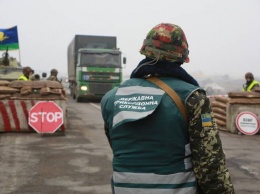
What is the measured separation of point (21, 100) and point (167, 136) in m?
9.15

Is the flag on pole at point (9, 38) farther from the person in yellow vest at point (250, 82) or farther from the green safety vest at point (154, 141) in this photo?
the green safety vest at point (154, 141)

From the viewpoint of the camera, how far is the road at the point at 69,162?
582cm

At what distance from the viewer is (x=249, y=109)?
37.3 ft

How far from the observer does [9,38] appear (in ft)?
65.6

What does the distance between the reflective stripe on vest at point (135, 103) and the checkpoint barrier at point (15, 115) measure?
336 inches

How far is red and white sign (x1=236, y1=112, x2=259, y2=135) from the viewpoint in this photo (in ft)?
37.1

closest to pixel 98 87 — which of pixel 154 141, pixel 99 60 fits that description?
pixel 99 60

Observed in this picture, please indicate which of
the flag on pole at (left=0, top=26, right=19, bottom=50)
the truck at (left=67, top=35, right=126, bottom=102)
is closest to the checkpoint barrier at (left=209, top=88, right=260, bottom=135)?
the truck at (left=67, top=35, right=126, bottom=102)

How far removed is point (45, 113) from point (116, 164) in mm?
8331

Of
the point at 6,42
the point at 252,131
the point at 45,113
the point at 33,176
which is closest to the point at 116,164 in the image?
the point at 33,176

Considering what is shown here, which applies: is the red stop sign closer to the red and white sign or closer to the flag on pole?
the red and white sign

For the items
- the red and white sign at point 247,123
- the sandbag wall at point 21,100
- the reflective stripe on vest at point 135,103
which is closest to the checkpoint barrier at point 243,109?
the red and white sign at point 247,123

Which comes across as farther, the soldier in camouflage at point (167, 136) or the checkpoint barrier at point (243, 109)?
the checkpoint barrier at point (243, 109)

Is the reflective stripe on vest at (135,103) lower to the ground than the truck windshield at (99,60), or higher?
higher
